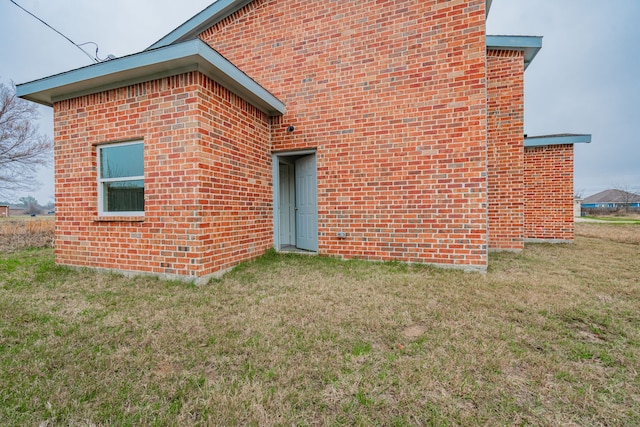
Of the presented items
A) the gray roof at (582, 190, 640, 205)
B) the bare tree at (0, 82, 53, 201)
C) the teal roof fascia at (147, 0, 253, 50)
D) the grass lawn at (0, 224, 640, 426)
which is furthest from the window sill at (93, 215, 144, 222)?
the gray roof at (582, 190, 640, 205)

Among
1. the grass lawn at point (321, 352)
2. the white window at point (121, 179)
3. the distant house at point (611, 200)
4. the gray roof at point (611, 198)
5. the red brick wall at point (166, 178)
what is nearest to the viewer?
the grass lawn at point (321, 352)

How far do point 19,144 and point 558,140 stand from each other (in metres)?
26.7

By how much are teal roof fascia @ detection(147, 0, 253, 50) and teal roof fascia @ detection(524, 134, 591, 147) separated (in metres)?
9.19

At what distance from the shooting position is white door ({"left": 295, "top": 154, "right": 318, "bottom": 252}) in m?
6.00

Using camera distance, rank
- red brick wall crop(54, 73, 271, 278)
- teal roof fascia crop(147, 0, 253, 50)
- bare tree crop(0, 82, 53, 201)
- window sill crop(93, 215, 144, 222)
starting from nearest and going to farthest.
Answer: red brick wall crop(54, 73, 271, 278), window sill crop(93, 215, 144, 222), teal roof fascia crop(147, 0, 253, 50), bare tree crop(0, 82, 53, 201)

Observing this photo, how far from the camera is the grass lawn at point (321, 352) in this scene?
1.65 meters

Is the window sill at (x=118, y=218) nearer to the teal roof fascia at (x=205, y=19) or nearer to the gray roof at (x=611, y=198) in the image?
the teal roof fascia at (x=205, y=19)

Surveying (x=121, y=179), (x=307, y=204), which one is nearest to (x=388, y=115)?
(x=307, y=204)

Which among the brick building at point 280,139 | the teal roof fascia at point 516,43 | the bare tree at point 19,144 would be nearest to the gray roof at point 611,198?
the teal roof fascia at point 516,43

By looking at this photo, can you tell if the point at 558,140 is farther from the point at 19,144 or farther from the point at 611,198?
the point at 611,198

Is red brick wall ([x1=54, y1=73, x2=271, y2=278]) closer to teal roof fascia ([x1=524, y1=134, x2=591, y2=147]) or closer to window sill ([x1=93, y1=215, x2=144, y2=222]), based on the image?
window sill ([x1=93, y1=215, x2=144, y2=222])

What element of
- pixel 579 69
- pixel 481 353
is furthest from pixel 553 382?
pixel 579 69

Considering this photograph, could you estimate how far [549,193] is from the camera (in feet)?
28.9

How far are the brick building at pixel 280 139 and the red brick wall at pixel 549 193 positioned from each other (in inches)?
154
